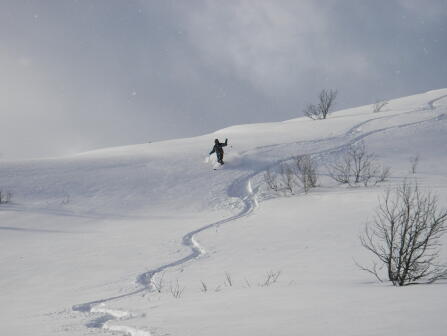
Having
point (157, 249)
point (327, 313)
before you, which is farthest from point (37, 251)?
point (327, 313)

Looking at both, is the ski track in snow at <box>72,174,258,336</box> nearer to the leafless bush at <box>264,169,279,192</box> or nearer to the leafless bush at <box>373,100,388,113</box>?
the leafless bush at <box>264,169,279,192</box>

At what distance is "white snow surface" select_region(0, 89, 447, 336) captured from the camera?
358 cm

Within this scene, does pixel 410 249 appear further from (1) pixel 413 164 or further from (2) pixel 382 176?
(1) pixel 413 164

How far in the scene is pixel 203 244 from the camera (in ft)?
34.3

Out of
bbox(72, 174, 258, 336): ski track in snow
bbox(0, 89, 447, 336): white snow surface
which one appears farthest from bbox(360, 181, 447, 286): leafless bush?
bbox(72, 174, 258, 336): ski track in snow

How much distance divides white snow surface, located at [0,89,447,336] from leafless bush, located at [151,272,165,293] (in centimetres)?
4

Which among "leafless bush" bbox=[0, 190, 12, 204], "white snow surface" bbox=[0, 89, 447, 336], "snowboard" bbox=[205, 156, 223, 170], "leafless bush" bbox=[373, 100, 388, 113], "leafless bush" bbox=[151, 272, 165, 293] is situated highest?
"leafless bush" bbox=[373, 100, 388, 113]

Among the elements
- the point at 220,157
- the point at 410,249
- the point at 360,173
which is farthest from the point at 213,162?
the point at 410,249

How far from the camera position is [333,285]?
522 cm

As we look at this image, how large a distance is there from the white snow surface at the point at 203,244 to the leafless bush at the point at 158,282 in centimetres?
4

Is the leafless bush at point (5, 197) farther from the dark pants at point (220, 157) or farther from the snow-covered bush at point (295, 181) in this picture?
the snow-covered bush at point (295, 181)

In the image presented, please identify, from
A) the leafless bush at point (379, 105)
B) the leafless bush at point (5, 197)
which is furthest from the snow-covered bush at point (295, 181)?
the leafless bush at point (379, 105)

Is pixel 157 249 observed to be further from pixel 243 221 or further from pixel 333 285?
pixel 333 285

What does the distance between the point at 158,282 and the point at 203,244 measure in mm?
3251
